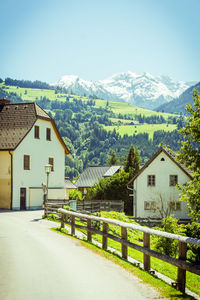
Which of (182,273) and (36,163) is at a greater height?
(36,163)

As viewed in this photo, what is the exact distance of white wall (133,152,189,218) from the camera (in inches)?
2066

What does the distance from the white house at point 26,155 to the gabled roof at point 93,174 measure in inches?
1923

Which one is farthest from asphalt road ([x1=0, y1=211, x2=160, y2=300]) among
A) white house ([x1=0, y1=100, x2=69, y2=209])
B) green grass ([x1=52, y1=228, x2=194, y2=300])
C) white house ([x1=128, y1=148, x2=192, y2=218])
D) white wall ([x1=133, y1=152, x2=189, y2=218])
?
white wall ([x1=133, y1=152, x2=189, y2=218])

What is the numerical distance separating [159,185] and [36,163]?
15.7 meters

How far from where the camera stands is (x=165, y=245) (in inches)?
936

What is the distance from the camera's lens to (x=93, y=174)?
103 m

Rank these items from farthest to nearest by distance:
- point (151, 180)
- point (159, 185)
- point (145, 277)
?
point (151, 180)
point (159, 185)
point (145, 277)

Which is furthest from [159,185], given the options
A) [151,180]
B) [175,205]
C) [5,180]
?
[5,180]

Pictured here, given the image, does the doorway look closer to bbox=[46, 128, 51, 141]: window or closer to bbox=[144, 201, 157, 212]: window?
bbox=[46, 128, 51, 141]: window

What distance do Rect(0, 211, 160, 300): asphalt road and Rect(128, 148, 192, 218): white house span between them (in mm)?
38942

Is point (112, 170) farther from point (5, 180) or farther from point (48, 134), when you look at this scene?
point (5, 180)

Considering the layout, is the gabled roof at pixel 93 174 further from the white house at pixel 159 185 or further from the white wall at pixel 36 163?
the white wall at pixel 36 163

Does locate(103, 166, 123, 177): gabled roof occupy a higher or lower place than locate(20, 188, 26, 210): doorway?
higher

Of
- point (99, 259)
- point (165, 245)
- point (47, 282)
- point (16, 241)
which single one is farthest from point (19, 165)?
point (47, 282)
